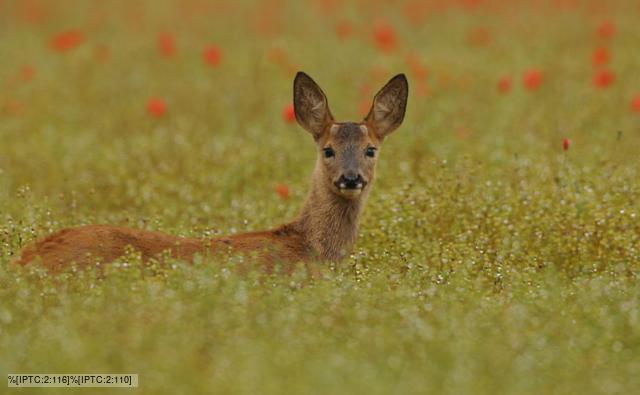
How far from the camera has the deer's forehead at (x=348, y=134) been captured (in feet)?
25.4

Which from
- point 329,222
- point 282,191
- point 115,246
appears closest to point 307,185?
point 282,191

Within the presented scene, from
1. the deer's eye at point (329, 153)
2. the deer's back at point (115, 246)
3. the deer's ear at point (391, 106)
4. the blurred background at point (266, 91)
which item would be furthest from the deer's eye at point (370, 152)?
the blurred background at point (266, 91)

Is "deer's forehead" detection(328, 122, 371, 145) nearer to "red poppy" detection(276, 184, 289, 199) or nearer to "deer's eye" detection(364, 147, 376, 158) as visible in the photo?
"deer's eye" detection(364, 147, 376, 158)

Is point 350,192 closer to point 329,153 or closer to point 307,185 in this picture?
point 329,153

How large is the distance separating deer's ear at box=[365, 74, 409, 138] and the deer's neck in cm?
65

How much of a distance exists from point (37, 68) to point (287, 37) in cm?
367

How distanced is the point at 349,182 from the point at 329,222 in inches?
13.3

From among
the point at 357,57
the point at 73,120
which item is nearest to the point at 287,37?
the point at 357,57

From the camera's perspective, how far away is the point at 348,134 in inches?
306

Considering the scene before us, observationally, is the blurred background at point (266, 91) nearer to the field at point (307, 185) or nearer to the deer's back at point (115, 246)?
the field at point (307, 185)

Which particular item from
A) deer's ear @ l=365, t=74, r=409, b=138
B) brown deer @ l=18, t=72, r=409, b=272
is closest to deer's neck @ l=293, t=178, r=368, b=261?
brown deer @ l=18, t=72, r=409, b=272

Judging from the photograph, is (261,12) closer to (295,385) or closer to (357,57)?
(357,57)

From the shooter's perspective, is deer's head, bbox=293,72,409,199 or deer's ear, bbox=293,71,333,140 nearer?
deer's head, bbox=293,72,409,199

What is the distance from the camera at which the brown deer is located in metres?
6.59
